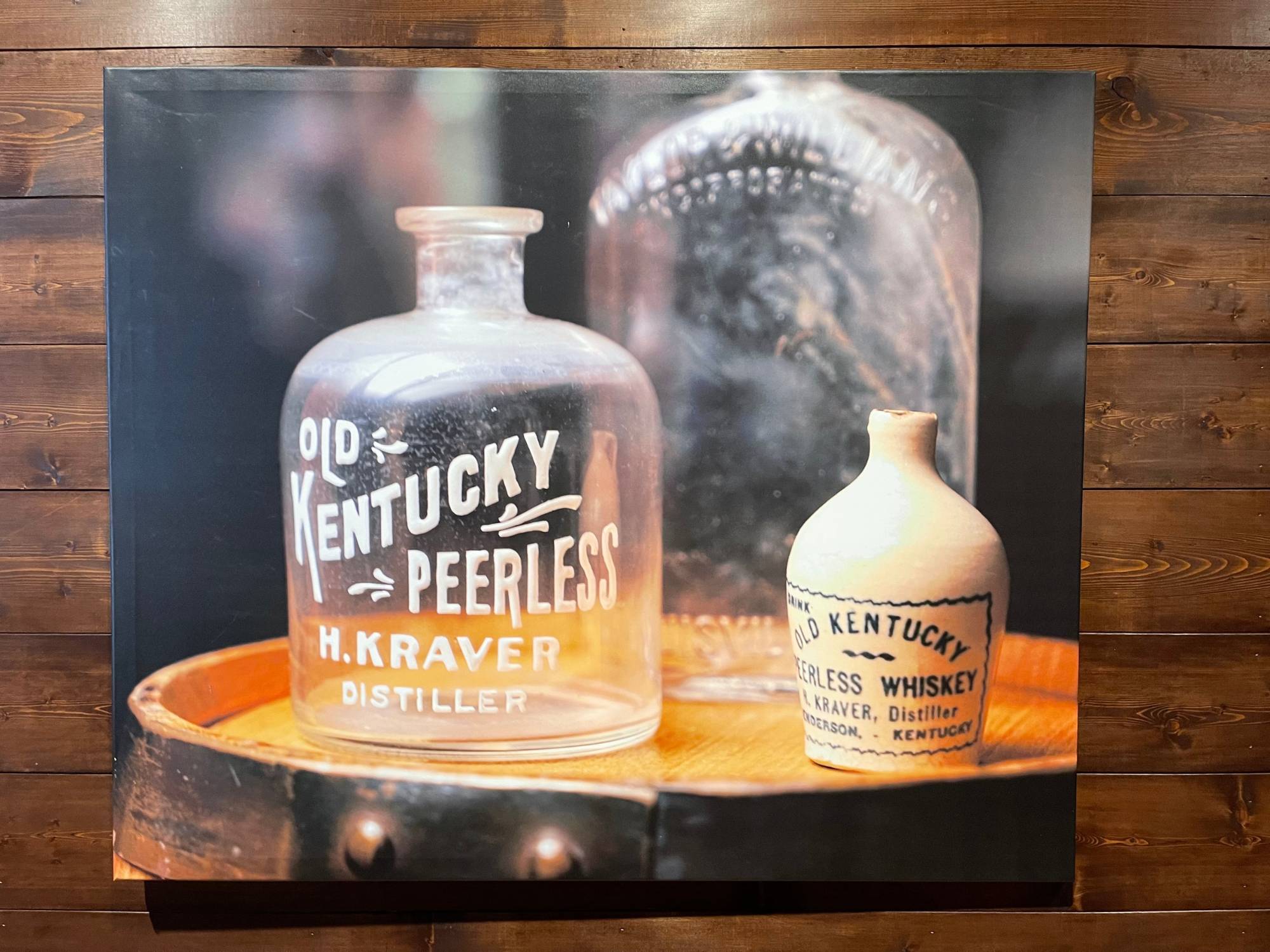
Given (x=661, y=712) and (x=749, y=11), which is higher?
(x=749, y=11)

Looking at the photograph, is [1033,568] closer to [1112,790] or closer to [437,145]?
[1112,790]

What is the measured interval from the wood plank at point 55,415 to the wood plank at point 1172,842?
2.93 feet

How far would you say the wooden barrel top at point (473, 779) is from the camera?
0.83 m

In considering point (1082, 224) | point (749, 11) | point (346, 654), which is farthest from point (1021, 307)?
point (346, 654)

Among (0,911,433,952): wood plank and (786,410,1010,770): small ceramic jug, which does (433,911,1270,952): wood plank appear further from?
(786,410,1010,770): small ceramic jug

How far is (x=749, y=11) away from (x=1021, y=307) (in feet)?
1.09

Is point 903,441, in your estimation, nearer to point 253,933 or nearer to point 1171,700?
point 1171,700

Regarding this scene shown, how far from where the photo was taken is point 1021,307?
2.79ft

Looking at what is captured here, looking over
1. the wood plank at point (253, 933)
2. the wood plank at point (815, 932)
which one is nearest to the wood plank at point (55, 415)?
the wood plank at point (253, 933)

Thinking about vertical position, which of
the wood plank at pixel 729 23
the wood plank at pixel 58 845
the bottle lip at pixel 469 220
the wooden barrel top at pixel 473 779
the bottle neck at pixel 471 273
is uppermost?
the wood plank at pixel 729 23

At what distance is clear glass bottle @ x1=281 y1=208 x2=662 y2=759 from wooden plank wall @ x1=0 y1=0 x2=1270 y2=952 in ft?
0.64

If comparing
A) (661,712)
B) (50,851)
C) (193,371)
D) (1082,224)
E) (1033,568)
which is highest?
(1082,224)

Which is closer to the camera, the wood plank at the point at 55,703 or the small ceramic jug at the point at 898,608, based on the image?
the small ceramic jug at the point at 898,608

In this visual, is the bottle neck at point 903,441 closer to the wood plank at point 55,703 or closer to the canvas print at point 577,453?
the canvas print at point 577,453
